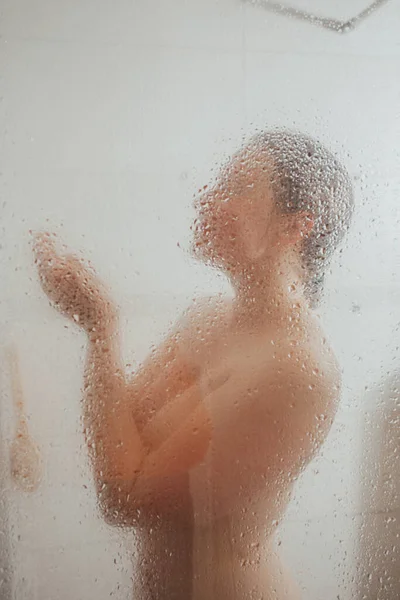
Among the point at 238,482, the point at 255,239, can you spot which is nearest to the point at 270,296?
the point at 255,239

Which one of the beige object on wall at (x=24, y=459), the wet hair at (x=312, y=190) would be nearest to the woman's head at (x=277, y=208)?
the wet hair at (x=312, y=190)

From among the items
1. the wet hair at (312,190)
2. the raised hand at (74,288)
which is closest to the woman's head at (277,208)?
the wet hair at (312,190)

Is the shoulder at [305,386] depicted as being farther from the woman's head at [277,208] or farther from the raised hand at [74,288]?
the raised hand at [74,288]

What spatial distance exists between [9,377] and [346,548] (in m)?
0.49

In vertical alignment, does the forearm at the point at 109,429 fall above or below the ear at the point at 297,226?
below

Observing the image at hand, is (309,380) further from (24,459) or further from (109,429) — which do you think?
(24,459)

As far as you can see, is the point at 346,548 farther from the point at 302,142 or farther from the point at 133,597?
the point at 302,142

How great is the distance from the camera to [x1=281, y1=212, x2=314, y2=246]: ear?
0.80 m

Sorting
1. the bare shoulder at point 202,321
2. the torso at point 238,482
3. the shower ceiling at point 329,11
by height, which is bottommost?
the torso at point 238,482

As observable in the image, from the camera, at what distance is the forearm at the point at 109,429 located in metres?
0.77

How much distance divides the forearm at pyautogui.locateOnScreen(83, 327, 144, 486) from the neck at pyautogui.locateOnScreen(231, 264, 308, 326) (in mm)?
178

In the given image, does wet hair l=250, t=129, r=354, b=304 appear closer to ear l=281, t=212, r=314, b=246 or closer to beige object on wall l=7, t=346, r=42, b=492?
ear l=281, t=212, r=314, b=246

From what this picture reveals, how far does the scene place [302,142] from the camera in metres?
0.80

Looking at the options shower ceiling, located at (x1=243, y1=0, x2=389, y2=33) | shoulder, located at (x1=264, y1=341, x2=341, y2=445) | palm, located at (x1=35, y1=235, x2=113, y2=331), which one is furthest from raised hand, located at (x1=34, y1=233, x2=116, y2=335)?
shower ceiling, located at (x1=243, y1=0, x2=389, y2=33)
